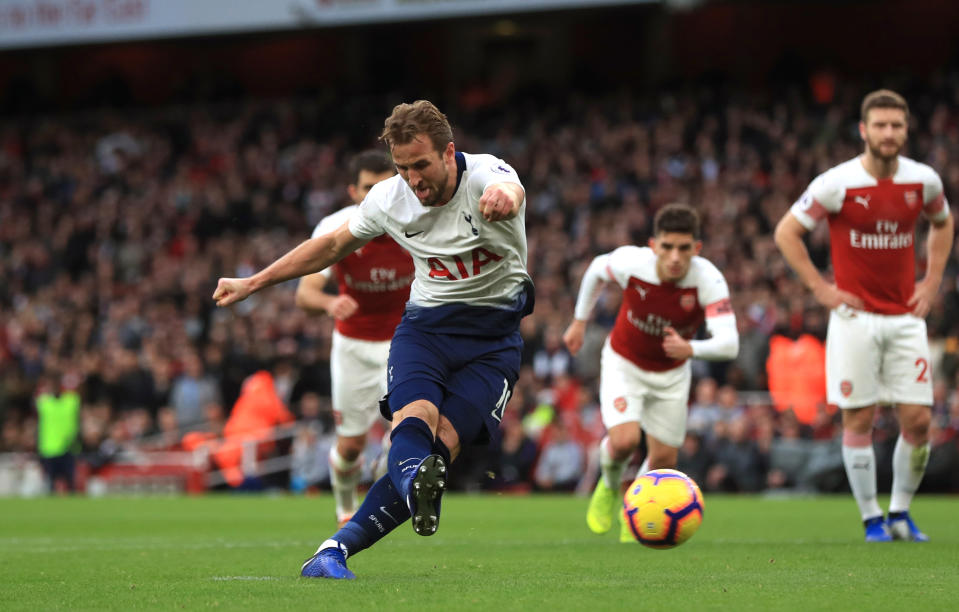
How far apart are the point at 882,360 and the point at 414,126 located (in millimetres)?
4364

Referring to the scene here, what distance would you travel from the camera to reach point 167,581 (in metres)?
6.80

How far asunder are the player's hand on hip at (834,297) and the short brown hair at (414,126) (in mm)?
3758

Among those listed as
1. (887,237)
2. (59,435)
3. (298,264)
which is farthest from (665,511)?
(59,435)

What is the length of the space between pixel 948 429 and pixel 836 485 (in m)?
1.58

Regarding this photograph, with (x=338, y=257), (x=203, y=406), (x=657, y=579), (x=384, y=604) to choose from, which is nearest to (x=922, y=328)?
(x=657, y=579)

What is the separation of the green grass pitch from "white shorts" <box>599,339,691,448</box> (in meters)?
0.84

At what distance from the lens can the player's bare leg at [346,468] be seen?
1063cm

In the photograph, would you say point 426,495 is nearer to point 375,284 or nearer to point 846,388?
point 846,388

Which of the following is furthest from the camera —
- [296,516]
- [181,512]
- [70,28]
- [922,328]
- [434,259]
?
[70,28]

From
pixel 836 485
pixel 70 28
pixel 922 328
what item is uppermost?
pixel 70 28

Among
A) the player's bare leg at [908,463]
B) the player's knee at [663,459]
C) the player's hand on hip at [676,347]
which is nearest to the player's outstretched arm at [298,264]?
the player's hand on hip at [676,347]

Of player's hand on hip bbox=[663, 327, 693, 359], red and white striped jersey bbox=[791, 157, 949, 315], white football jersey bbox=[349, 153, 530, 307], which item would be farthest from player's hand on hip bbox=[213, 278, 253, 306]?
red and white striped jersey bbox=[791, 157, 949, 315]

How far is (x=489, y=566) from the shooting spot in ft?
24.9

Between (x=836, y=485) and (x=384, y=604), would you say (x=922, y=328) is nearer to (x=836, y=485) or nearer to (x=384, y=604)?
(x=384, y=604)
